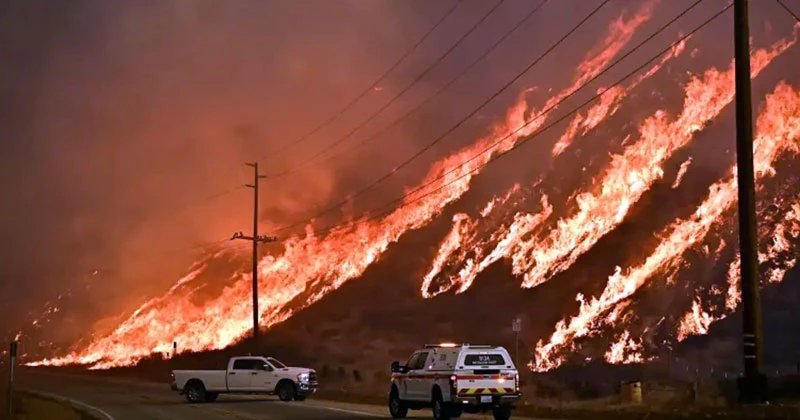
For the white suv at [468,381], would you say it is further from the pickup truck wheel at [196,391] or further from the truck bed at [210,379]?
the pickup truck wheel at [196,391]

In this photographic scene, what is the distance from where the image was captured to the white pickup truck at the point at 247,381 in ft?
135

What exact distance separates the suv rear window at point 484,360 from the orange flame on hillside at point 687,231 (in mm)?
44233

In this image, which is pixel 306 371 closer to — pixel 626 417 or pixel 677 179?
pixel 626 417

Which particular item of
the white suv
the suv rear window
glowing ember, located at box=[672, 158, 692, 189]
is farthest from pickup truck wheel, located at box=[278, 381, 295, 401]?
glowing ember, located at box=[672, 158, 692, 189]

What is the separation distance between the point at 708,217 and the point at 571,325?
633 inches

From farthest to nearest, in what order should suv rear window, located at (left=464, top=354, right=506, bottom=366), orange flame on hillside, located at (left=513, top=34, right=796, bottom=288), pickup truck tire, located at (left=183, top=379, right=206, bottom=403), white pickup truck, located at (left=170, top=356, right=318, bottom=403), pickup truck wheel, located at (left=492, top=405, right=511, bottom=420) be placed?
1. orange flame on hillside, located at (left=513, top=34, right=796, bottom=288)
2. pickup truck tire, located at (left=183, top=379, right=206, bottom=403)
3. white pickup truck, located at (left=170, top=356, right=318, bottom=403)
4. pickup truck wheel, located at (left=492, top=405, right=511, bottom=420)
5. suv rear window, located at (left=464, top=354, right=506, bottom=366)

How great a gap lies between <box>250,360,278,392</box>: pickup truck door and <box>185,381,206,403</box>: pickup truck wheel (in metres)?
2.38

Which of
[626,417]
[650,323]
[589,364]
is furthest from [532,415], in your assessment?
[650,323]

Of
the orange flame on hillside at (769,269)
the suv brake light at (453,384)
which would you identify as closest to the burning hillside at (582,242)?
the orange flame on hillside at (769,269)

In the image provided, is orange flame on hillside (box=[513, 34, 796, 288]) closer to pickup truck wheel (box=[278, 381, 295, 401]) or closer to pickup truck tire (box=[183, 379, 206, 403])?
pickup truck wheel (box=[278, 381, 295, 401])

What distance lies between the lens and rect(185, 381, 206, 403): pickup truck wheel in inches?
1629

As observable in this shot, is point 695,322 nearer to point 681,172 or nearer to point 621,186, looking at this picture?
point 681,172

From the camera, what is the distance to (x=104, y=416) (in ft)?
103

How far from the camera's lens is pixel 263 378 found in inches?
1645
